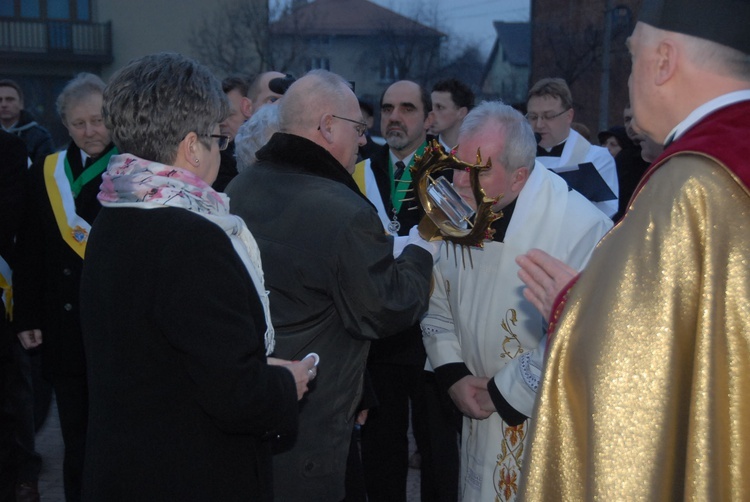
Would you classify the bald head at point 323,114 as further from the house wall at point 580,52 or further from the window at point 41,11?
the window at point 41,11

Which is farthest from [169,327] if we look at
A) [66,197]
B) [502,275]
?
[66,197]

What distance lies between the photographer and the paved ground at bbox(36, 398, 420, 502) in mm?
5545

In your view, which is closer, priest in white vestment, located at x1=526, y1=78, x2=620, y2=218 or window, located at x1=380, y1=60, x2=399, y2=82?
priest in white vestment, located at x1=526, y1=78, x2=620, y2=218

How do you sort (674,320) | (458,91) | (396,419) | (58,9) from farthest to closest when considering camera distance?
(58,9)
(458,91)
(396,419)
(674,320)

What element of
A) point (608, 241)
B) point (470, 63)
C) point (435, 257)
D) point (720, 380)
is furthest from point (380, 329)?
point (470, 63)

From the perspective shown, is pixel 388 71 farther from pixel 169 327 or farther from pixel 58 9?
pixel 169 327

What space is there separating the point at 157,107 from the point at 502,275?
1.65 metres

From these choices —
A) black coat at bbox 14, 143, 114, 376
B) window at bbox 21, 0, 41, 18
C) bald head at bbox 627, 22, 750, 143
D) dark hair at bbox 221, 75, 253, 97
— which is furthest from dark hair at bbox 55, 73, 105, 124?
window at bbox 21, 0, 41, 18

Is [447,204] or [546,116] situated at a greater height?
[447,204]

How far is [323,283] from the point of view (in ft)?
10.4

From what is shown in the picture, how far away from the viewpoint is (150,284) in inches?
94.3

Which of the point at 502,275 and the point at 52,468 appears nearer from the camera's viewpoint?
the point at 502,275

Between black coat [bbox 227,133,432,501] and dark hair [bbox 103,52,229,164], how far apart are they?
64 cm

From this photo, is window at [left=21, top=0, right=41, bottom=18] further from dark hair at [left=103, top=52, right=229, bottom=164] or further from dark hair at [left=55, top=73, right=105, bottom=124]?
dark hair at [left=103, top=52, right=229, bottom=164]
